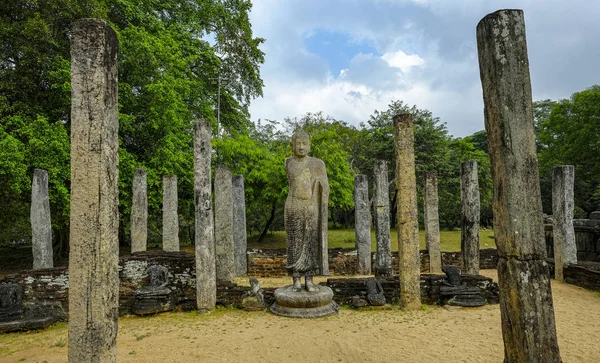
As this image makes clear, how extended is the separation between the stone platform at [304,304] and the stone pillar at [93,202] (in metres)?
4.25

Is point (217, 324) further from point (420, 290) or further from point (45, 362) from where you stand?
point (420, 290)

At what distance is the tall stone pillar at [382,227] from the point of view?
35.6 feet

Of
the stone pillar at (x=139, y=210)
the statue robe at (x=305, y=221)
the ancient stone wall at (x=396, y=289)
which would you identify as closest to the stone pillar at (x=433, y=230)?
the ancient stone wall at (x=396, y=289)

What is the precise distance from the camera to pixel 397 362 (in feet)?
16.2

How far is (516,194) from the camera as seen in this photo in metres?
3.51

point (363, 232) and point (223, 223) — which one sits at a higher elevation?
point (223, 223)

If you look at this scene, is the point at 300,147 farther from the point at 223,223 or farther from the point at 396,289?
the point at 396,289

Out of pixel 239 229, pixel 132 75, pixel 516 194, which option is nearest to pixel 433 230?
pixel 239 229

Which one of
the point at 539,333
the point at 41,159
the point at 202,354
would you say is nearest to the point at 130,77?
the point at 41,159

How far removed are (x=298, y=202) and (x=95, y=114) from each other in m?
4.80

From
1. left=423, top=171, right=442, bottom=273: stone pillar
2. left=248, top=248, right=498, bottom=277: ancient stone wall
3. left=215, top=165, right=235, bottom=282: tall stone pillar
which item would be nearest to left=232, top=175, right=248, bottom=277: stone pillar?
left=248, top=248, right=498, bottom=277: ancient stone wall

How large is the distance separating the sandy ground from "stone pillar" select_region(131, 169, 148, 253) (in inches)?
201

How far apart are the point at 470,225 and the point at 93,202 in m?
10.2

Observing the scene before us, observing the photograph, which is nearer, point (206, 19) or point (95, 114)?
point (95, 114)
